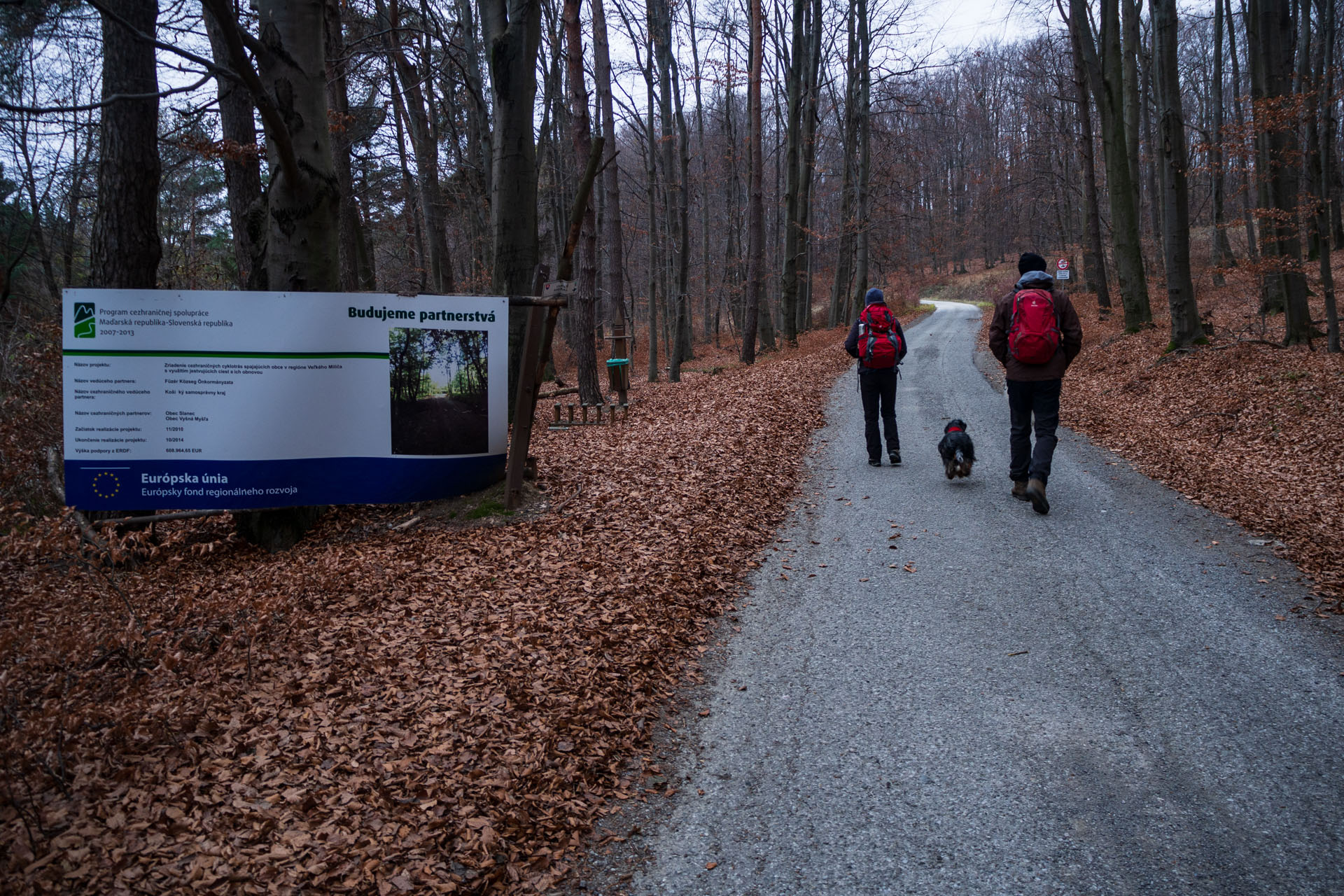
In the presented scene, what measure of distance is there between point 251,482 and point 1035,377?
7.18 meters

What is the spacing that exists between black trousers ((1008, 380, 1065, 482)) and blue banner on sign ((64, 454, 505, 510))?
5.51 meters

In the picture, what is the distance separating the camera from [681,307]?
2214 centimetres

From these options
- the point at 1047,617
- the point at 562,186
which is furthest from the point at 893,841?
the point at 562,186

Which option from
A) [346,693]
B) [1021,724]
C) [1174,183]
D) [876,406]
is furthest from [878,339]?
[1174,183]

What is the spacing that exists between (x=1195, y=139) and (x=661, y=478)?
57735mm

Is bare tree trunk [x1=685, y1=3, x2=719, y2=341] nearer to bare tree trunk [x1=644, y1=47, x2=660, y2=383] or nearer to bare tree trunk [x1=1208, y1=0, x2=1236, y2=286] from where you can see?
bare tree trunk [x1=644, y1=47, x2=660, y2=383]

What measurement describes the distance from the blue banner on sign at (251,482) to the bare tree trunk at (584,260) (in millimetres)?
7217

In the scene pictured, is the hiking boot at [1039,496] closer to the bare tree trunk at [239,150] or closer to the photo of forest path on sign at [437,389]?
the photo of forest path on sign at [437,389]

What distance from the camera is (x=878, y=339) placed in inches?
364

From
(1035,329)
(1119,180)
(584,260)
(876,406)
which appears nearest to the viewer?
(1035,329)

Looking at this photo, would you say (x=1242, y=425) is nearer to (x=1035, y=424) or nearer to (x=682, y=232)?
(x=1035, y=424)

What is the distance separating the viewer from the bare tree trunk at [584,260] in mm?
14016

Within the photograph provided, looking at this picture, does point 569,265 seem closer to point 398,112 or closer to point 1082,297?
point 398,112

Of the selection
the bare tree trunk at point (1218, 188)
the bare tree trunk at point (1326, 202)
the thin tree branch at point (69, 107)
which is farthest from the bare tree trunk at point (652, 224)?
the bare tree trunk at point (1218, 188)
